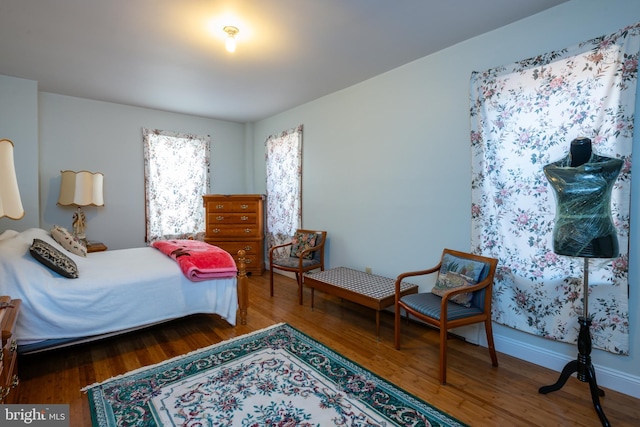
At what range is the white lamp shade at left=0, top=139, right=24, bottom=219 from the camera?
3.42ft

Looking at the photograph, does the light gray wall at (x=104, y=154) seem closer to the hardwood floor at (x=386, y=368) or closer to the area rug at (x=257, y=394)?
the hardwood floor at (x=386, y=368)

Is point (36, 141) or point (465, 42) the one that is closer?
point (465, 42)

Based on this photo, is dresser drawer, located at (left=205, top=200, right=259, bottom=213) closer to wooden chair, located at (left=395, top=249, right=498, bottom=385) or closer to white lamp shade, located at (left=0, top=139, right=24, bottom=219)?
wooden chair, located at (left=395, top=249, right=498, bottom=385)

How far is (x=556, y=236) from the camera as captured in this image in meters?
1.79

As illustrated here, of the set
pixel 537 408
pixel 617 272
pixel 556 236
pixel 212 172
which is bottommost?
pixel 537 408

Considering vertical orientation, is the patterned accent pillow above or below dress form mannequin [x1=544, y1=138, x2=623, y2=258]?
below

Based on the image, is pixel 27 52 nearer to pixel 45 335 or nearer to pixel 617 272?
pixel 45 335

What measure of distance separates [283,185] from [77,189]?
8.51 feet

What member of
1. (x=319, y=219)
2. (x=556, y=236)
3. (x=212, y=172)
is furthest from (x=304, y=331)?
(x=212, y=172)

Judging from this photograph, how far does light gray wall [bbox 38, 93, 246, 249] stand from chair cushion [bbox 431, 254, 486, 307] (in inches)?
165

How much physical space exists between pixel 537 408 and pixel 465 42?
9.03ft

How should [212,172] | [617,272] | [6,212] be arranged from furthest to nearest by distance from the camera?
[212,172] → [617,272] → [6,212]

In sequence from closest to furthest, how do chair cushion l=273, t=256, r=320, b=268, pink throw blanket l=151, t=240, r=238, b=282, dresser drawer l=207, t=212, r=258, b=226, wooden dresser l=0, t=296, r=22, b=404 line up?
1. wooden dresser l=0, t=296, r=22, b=404
2. pink throw blanket l=151, t=240, r=238, b=282
3. chair cushion l=273, t=256, r=320, b=268
4. dresser drawer l=207, t=212, r=258, b=226

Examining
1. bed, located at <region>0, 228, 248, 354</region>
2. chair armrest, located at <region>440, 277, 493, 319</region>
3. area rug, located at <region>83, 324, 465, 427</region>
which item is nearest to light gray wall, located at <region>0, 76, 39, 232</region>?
bed, located at <region>0, 228, 248, 354</region>
